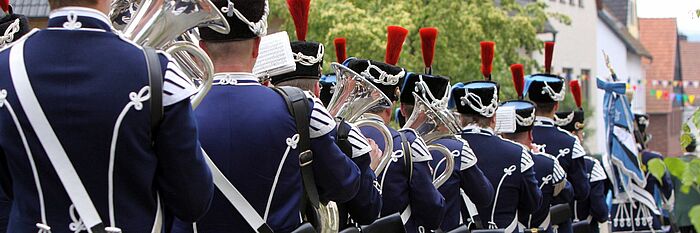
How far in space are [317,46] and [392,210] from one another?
1036 mm

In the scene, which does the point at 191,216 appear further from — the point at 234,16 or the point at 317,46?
the point at 317,46

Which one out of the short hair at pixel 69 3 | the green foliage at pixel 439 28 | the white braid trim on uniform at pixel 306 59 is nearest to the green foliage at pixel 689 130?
the short hair at pixel 69 3

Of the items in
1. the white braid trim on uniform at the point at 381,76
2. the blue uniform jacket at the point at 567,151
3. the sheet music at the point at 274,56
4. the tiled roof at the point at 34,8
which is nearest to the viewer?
the sheet music at the point at 274,56

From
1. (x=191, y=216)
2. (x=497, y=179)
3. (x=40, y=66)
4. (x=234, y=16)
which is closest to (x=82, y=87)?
(x=40, y=66)

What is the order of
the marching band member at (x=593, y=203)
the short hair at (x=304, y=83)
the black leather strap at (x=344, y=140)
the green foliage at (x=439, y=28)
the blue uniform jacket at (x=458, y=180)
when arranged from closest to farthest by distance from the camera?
the black leather strap at (x=344, y=140)
the short hair at (x=304, y=83)
the blue uniform jacket at (x=458, y=180)
the marching band member at (x=593, y=203)
the green foliage at (x=439, y=28)

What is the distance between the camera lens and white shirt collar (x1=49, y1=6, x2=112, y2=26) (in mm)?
4039

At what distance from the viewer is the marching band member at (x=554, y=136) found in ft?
35.7

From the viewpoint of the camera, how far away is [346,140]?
573 cm

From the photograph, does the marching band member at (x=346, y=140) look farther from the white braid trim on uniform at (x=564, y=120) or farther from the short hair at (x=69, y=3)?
the white braid trim on uniform at (x=564, y=120)

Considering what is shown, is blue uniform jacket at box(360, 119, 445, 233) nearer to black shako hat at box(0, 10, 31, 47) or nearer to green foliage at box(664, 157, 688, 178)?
black shako hat at box(0, 10, 31, 47)

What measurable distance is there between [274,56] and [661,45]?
5777 centimetres

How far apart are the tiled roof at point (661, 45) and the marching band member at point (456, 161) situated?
167 ft

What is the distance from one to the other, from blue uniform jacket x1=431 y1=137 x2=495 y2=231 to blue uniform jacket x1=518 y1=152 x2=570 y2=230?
1906mm

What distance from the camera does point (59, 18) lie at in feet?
13.3
